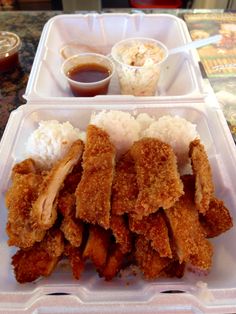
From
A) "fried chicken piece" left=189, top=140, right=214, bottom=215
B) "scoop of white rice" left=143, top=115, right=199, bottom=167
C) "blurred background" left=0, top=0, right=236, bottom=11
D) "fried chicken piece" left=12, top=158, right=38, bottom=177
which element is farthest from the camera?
"blurred background" left=0, top=0, right=236, bottom=11

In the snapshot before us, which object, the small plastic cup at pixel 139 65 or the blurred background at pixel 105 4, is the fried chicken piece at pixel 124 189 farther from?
the blurred background at pixel 105 4

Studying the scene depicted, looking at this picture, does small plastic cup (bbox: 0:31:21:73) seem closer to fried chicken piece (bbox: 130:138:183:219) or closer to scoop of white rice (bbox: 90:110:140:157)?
scoop of white rice (bbox: 90:110:140:157)

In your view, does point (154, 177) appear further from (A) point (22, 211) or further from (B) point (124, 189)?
(A) point (22, 211)

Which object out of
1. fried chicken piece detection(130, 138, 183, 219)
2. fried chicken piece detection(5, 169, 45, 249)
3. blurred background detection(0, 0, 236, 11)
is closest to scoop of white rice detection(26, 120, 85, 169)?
fried chicken piece detection(5, 169, 45, 249)

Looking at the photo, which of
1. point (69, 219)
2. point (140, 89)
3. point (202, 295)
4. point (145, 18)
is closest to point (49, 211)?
point (69, 219)

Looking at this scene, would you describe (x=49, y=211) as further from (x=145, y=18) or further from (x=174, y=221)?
(x=145, y=18)

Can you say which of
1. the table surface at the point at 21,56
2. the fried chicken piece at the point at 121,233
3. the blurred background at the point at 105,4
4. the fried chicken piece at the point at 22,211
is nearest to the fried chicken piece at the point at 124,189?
the fried chicken piece at the point at 121,233
